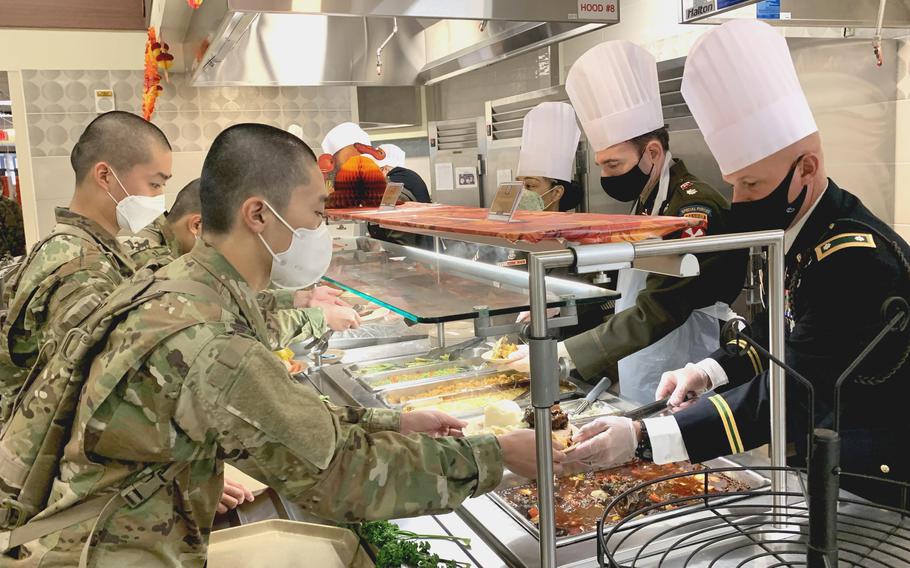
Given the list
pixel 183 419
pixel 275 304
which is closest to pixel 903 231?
pixel 275 304

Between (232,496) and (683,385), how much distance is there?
120 centimetres

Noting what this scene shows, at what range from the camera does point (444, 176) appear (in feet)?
18.0

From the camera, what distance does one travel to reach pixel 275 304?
2.93m

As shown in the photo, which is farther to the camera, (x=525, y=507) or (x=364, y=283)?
(x=364, y=283)

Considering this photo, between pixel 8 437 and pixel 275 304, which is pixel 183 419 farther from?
pixel 275 304

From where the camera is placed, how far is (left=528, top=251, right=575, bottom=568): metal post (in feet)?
3.66

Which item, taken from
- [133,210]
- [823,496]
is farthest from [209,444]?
[133,210]

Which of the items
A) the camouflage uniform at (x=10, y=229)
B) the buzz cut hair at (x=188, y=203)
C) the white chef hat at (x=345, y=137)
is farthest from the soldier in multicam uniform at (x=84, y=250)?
the camouflage uniform at (x=10, y=229)

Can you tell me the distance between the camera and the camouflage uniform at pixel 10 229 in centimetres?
596

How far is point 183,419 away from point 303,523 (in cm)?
52

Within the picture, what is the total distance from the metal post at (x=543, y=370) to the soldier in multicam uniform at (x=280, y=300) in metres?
1.35

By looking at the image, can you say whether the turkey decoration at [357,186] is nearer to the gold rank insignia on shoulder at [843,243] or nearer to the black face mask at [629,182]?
the black face mask at [629,182]

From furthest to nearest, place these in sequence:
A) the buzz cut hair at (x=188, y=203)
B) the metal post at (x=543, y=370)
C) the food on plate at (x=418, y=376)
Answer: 1. the buzz cut hair at (x=188, y=203)
2. the food on plate at (x=418, y=376)
3. the metal post at (x=543, y=370)

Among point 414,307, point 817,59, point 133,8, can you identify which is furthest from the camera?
point 133,8
